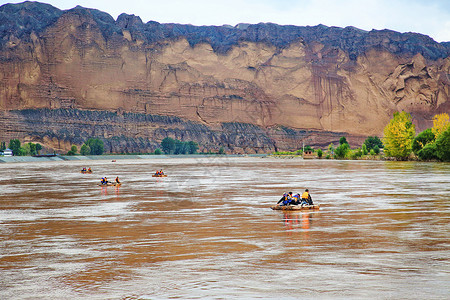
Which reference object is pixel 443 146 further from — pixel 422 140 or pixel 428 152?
pixel 422 140

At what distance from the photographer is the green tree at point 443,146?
101562mm

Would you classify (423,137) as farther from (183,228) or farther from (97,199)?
(183,228)

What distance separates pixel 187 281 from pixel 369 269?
521cm

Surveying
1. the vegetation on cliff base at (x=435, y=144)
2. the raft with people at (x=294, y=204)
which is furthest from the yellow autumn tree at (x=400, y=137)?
the raft with people at (x=294, y=204)

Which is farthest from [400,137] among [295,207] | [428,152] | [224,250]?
[224,250]

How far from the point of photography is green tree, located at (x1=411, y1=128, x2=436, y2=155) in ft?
398

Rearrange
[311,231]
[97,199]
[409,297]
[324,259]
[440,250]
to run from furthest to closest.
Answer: [97,199], [311,231], [440,250], [324,259], [409,297]

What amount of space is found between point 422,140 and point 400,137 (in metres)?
4.97

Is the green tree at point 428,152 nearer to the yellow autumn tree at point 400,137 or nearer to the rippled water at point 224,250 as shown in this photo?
the yellow autumn tree at point 400,137

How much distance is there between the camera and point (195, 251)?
18.1 m

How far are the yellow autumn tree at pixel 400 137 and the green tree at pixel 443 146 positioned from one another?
55.8 ft

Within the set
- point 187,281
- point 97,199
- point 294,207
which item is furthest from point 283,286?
point 97,199

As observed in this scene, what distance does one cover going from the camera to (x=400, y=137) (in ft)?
407

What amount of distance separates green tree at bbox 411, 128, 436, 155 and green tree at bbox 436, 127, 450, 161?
14536mm
